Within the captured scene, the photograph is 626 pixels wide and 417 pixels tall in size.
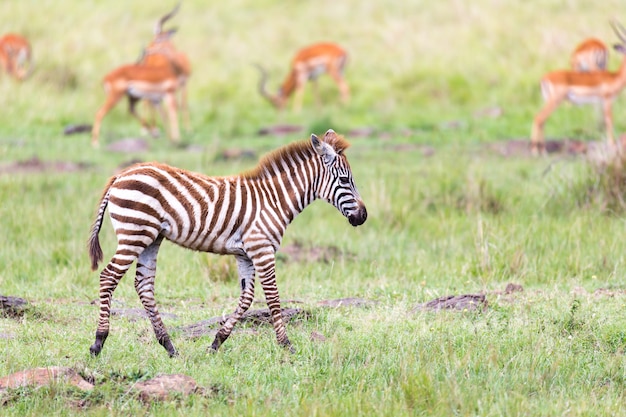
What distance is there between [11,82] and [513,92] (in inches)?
365

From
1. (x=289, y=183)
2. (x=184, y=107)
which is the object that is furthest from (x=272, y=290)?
(x=184, y=107)

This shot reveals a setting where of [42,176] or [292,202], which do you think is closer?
[292,202]

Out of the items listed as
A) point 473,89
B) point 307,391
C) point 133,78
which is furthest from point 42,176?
point 473,89

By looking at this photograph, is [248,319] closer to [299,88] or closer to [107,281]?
[107,281]

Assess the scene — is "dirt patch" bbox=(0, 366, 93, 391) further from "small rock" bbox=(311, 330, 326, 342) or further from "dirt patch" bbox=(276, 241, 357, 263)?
"dirt patch" bbox=(276, 241, 357, 263)

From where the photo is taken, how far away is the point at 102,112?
17.5m

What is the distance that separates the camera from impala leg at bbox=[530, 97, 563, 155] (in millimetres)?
15477

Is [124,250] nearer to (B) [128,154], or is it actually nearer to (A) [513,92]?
(B) [128,154]

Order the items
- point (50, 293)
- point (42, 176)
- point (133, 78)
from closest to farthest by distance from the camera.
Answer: point (50, 293)
point (42, 176)
point (133, 78)

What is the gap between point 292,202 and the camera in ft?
21.0

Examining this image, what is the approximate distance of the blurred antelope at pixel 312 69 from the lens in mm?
20859

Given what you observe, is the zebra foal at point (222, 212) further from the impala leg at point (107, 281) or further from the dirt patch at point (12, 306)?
the dirt patch at point (12, 306)

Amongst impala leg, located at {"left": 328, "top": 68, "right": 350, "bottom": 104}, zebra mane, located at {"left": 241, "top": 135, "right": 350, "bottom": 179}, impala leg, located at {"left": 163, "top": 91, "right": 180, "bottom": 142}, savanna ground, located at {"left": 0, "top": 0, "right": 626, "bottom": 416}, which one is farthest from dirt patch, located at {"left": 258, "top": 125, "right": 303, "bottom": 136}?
zebra mane, located at {"left": 241, "top": 135, "right": 350, "bottom": 179}

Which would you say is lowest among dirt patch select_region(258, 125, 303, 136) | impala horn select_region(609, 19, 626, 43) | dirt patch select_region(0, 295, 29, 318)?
dirt patch select_region(0, 295, 29, 318)
